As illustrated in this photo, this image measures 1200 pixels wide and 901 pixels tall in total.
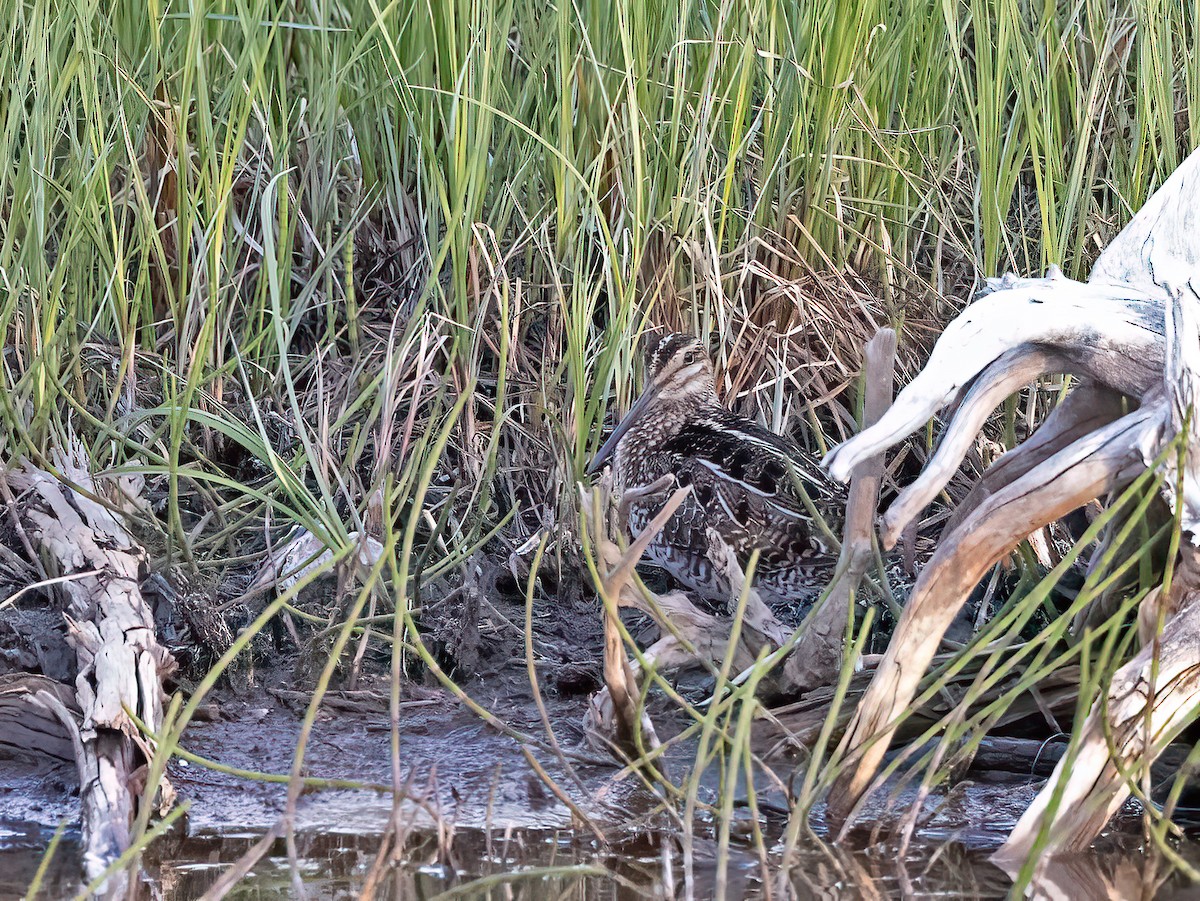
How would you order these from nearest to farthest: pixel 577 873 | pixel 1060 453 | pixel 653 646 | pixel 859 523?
pixel 577 873 → pixel 1060 453 → pixel 859 523 → pixel 653 646

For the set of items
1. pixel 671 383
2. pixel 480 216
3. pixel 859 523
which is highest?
pixel 480 216

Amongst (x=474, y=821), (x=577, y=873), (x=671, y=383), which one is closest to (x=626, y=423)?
(x=671, y=383)

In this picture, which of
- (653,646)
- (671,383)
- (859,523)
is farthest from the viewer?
(671,383)

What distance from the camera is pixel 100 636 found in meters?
2.66

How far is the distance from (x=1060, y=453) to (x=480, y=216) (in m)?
1.75

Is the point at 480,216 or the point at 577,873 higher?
the point at 480,216

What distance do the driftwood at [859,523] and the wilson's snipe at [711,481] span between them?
1.77 feet

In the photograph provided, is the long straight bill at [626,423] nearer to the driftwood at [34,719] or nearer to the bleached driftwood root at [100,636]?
the bleached driftwood root at [100,636]

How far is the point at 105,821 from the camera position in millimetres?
2297

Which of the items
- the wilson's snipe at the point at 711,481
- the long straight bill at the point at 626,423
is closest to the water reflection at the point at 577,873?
the wilson's snipe at the point at 711,481

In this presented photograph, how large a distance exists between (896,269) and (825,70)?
2.14 feet

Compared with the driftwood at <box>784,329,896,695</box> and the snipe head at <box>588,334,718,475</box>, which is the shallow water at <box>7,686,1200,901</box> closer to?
the driftwood at <box>784,329,896,695</box>

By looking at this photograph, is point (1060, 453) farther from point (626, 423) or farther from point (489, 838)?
point (626, 423)

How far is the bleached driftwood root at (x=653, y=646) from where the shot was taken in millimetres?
2346
